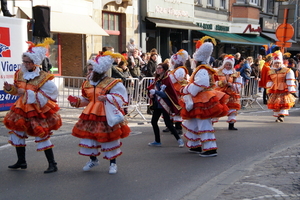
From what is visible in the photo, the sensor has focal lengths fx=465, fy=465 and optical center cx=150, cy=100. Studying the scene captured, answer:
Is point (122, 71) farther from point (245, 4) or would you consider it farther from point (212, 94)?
point (245, 4)

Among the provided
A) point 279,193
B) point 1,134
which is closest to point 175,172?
point 279,193

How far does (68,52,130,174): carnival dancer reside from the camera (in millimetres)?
6430

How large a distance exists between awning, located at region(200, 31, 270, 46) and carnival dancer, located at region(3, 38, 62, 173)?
823 inches

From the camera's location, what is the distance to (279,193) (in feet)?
17.9

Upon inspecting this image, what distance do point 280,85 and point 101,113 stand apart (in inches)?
287

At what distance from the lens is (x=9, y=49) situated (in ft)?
37.4

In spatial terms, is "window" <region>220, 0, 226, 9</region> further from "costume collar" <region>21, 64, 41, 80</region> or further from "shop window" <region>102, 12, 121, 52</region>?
"costume collar" <region>21, 64, 41, 80</region>

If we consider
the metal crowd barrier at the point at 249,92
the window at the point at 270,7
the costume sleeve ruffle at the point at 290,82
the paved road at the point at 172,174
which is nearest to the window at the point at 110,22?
the metal crowd barrier at the point at 249,92

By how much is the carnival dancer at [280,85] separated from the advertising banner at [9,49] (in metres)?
6.62

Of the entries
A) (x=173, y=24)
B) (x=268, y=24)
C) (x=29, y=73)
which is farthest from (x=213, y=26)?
(x=29, y=73)

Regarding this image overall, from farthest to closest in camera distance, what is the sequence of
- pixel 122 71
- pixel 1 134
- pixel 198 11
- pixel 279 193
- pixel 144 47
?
pixel 198 11 < pixel 144 47 < pixel 122 71 < pixel 1 134 < pixel 279 193

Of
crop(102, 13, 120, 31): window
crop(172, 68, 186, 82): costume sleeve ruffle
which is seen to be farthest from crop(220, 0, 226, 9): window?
crop(172, 68, 186, 82): costume sleeve ruffle

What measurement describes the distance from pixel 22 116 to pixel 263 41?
91.0 ft

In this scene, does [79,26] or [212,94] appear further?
[79,26]
